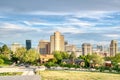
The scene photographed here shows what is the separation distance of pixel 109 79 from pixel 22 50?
2805 inches

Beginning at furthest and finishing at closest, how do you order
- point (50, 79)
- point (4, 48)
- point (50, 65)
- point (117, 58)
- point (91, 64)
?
point (4, 48)
point (117, 58)
point (91, 64)
point (50, 65)
point (50, 79)

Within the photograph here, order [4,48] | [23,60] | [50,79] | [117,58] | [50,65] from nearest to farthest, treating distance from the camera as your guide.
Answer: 1. [50,79]
2. [50,65]
3. [117,58]
4. [23,60]
5. [4,48]

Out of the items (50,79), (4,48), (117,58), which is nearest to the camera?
(50,79)

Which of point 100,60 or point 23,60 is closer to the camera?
point 100,60

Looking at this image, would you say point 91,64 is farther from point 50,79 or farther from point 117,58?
point 50,79

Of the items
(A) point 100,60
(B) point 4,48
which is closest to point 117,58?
(A) point 100,60

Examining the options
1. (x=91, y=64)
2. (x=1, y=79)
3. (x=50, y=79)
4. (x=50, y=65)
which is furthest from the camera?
(x=91, y=64)

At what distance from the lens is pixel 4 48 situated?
127 m

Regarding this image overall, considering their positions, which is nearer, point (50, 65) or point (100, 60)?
point (50, 65)

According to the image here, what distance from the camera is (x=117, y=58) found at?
105438 mm

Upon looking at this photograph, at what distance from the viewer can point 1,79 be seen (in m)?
40.4

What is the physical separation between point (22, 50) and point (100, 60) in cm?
2994

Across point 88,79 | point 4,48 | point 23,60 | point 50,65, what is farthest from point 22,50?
point 88,79

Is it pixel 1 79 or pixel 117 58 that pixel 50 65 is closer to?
pixel 117 58
